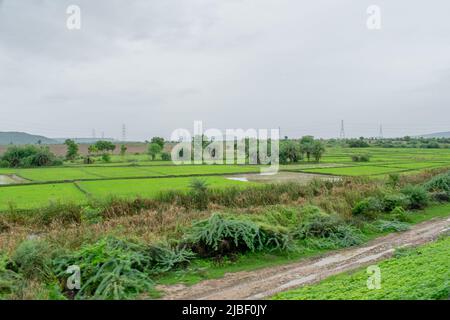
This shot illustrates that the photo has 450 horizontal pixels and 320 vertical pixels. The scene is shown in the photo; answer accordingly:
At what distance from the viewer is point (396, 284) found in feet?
19.1

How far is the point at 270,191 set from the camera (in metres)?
15.4

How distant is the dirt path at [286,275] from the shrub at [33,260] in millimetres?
2383

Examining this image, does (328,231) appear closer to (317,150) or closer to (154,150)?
(317,150)

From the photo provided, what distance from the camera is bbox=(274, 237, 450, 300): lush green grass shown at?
208 inches

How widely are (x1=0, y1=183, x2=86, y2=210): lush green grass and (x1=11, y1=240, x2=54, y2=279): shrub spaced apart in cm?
528

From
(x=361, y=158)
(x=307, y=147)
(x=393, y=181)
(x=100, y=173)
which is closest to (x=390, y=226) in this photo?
(x=393, y=181)

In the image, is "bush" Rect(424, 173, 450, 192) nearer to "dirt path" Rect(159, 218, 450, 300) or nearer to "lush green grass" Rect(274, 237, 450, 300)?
"dirt path" Rect(159, 218, 450, 300)

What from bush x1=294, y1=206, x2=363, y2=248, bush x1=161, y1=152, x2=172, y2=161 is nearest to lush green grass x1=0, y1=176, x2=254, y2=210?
bush x1=294, y1=206, x2=363, y2=248

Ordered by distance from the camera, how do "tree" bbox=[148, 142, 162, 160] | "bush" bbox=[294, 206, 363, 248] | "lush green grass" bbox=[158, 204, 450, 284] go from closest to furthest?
1. "lush green grass" bbox=[158, 204, 450, 284]
2. "bush" bbox=[294, 206, 363, 248]
3. "tree" bbox=[148, 142, 162, 160]

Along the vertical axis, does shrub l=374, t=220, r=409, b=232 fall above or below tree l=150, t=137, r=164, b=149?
below

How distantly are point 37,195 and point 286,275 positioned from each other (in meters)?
12.5

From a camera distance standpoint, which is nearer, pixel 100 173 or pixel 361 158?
pixel 100 173

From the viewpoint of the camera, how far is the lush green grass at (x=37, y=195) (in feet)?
42.4

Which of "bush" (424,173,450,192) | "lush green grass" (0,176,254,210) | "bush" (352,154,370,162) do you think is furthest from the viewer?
"bush" (352,154,370,162)
